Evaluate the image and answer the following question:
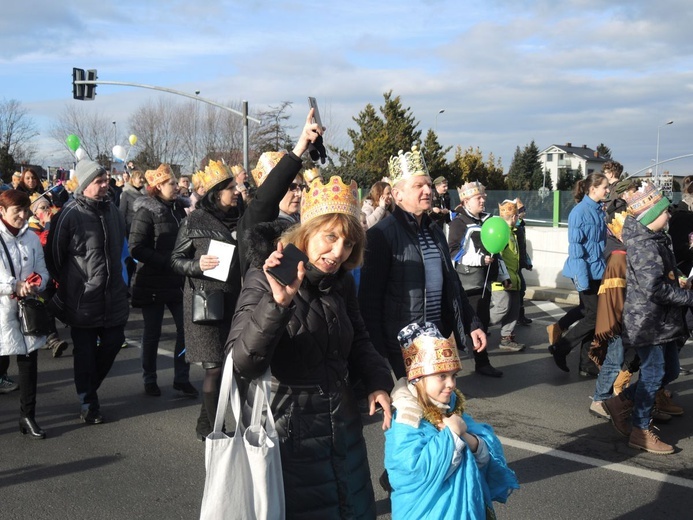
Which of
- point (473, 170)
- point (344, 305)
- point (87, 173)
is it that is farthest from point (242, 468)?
point (473, 170)

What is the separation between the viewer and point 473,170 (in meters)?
39.5

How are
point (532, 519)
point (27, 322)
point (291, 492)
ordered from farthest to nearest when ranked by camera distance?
point (27, 322) < point (532, 519) < point (291, 492)

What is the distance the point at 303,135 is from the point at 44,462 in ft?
10.9

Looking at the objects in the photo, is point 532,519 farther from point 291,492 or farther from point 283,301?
point 283,301

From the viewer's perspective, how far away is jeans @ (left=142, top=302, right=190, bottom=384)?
6785mm

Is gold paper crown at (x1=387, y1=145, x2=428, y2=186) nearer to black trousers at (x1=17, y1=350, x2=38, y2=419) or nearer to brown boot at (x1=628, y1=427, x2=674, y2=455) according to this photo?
brown boot at (x1=628, y1=427, x2=674, y2=455)

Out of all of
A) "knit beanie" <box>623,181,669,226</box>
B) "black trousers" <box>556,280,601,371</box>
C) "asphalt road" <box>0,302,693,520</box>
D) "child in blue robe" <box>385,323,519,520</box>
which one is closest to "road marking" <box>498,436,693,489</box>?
"asphalt road" <box>0,302,693,520</box>

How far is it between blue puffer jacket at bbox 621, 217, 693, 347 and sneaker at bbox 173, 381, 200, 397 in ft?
12.3

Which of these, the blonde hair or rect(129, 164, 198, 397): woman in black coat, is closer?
the blonde hair

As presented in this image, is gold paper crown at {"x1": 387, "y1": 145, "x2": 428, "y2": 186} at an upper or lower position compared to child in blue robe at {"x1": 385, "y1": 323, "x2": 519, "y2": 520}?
upper

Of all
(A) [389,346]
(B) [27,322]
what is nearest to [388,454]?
(A) [389,346]

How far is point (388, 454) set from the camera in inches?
122

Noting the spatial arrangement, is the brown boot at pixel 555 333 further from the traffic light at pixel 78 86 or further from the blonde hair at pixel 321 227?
the traffic light at pixel 78 86

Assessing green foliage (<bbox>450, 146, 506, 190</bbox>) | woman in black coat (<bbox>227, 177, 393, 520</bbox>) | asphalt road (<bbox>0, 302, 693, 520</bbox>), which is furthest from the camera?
green foliage (<bbox>450, 146, 506, 190</bbox>)
